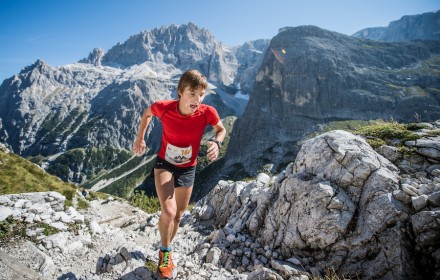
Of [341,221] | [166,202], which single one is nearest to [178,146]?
[166,202]

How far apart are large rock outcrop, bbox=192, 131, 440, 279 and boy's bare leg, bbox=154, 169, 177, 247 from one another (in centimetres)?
276

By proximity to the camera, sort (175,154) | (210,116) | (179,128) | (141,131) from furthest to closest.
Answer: (141,131) → (210,116) → (175,154) → (179,128)

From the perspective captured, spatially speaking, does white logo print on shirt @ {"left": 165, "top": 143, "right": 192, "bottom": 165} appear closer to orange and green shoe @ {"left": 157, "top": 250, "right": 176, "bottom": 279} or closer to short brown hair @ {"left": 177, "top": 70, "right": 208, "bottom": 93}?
short brown hair @ {"left": 177, "top": 70, "right": 208, "bottom": 93}

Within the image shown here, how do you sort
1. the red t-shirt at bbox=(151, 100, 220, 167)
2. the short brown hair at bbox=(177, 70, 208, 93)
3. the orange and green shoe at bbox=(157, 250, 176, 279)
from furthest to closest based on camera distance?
the red t-shirt at bbox=(151, 100, 220, 167) < the orange and green shoe at bbox=(157, 250, 176, 279) < the short brown hair at bbox=(177, 70, 208, 93)

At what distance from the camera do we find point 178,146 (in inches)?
261

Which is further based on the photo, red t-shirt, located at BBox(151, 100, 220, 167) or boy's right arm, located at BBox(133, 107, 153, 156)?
boy's right arm, located at BBox(133, 107, 153, 156)

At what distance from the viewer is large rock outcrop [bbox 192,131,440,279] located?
609 centimetres

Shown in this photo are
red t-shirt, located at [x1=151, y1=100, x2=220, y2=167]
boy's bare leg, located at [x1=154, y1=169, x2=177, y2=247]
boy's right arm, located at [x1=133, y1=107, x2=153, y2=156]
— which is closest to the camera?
boy's bare leg, located at [x1=154, y1=169, x2=177, y2=247]

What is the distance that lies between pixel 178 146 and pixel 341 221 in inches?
213

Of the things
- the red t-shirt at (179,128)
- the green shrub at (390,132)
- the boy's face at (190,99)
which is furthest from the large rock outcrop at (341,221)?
the boy's face at (190,99)

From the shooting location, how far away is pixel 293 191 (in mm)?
8977

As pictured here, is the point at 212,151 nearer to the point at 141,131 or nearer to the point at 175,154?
the point at 175,154

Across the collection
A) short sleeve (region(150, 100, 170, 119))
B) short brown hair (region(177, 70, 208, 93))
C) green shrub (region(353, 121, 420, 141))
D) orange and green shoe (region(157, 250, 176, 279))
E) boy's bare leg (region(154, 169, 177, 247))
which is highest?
short brown hair (region(177, 70, 208, 93))

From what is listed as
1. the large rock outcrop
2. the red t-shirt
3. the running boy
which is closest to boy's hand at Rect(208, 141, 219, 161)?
the running boy
